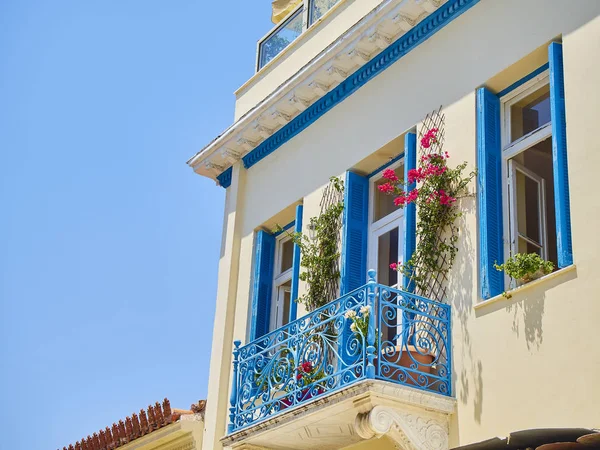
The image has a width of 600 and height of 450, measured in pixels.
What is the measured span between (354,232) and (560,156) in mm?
3119

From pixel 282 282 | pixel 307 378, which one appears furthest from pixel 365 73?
pixel 307 378

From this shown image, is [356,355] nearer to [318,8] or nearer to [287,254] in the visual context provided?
[287,254]

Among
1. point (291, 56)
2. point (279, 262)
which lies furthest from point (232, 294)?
point (291, 56)

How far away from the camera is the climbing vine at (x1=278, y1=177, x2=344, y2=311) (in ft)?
38.7

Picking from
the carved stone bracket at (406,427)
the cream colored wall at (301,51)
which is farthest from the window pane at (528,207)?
the cream colored wall at (301,51)

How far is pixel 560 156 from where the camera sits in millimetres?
9242

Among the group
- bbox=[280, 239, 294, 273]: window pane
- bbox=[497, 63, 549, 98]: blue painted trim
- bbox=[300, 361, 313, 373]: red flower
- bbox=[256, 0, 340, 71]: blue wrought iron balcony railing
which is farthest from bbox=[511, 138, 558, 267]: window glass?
bbox=[256, 0, 340, 71]: blue wrought iron balcony railing

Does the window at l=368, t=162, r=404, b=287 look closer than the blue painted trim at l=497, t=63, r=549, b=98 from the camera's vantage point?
No

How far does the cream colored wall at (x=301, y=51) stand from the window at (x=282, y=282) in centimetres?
211

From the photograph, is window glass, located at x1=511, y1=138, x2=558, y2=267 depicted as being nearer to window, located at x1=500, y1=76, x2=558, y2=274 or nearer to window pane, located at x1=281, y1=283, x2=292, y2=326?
window, located at x1=500, y1=76, x2=558, y2=274

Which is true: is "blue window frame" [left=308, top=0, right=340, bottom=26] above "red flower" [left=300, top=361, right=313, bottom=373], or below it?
above

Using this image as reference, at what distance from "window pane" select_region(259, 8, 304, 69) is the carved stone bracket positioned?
6411 millimetres

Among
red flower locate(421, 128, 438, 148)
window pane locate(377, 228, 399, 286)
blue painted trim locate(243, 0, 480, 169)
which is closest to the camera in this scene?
red flower locate(421, 128, 438, 148)

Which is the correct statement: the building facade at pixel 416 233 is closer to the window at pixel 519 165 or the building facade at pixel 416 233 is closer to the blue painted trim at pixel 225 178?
the window at pixel 519 165
